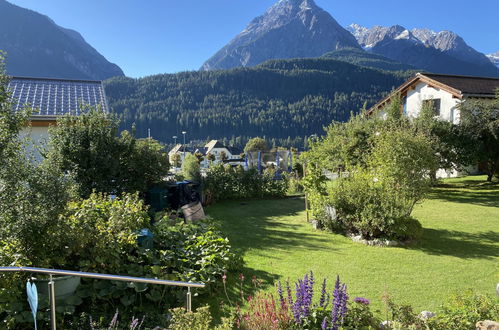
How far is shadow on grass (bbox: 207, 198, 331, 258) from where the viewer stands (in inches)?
308

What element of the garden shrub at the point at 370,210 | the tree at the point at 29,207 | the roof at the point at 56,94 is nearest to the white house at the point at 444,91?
the garden shrub at the point at 370,210

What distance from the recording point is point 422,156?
29.8 ft

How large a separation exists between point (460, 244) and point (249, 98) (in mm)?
140261

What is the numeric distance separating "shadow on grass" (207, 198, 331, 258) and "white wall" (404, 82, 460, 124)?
452 inches

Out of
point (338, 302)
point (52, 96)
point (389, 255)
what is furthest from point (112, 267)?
point (52, 96)

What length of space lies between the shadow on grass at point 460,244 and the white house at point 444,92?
39.4 feet

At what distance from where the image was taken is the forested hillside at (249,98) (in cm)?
12350

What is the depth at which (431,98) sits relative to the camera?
72.6ft

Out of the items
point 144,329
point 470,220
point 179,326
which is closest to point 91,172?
point 144,329

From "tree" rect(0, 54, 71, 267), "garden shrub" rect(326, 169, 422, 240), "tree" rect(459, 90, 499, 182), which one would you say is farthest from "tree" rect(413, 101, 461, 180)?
"tree" rect(0, 54, 71, 267)

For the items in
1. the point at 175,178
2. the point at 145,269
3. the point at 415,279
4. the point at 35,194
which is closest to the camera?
the point at 35,194

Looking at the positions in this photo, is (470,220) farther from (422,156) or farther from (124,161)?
(124,161)

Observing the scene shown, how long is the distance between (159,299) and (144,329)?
49 cm

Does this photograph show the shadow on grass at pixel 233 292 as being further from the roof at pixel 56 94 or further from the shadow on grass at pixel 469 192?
the shadow on grass at pixel 469 192
